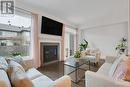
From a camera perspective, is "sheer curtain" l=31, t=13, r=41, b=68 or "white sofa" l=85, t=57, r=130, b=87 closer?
"white sofa" l=85, t=57, r=130, b=87

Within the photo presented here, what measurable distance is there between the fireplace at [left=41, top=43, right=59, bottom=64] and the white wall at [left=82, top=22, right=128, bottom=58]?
9.77 feet

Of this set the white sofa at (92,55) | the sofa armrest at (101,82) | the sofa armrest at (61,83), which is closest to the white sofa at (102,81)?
the sofa armrest at (101,82)

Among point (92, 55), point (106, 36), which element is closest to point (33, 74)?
point (92, 55)

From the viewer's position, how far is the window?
3.85m

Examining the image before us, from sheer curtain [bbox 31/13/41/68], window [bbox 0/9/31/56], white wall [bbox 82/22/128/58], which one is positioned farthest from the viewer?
white wall [bbox 82/22/128/58]

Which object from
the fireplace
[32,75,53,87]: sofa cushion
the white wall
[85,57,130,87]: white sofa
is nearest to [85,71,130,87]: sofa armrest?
[85,57,130,87]: white sofa

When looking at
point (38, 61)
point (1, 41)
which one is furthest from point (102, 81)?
point (38, 61)

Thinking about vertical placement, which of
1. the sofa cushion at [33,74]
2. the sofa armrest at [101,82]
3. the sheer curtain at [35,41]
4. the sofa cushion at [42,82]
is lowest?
the sofa cushion at [42,82]

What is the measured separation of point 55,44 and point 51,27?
3.01 feet

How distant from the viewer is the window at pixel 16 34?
385 centimetres

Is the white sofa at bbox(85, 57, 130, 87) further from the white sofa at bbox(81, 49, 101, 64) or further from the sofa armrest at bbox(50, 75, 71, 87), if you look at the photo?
the white sofa at bbox(81, 49, 101, 64)

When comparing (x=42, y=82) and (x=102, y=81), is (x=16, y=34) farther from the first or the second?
(x=102, y=81)

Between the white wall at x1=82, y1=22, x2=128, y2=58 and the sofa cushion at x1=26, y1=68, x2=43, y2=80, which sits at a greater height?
the white wall at x1=82, y1=22, x2=128, y2=58

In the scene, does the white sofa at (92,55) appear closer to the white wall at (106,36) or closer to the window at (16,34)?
the white wall at (106,36)
